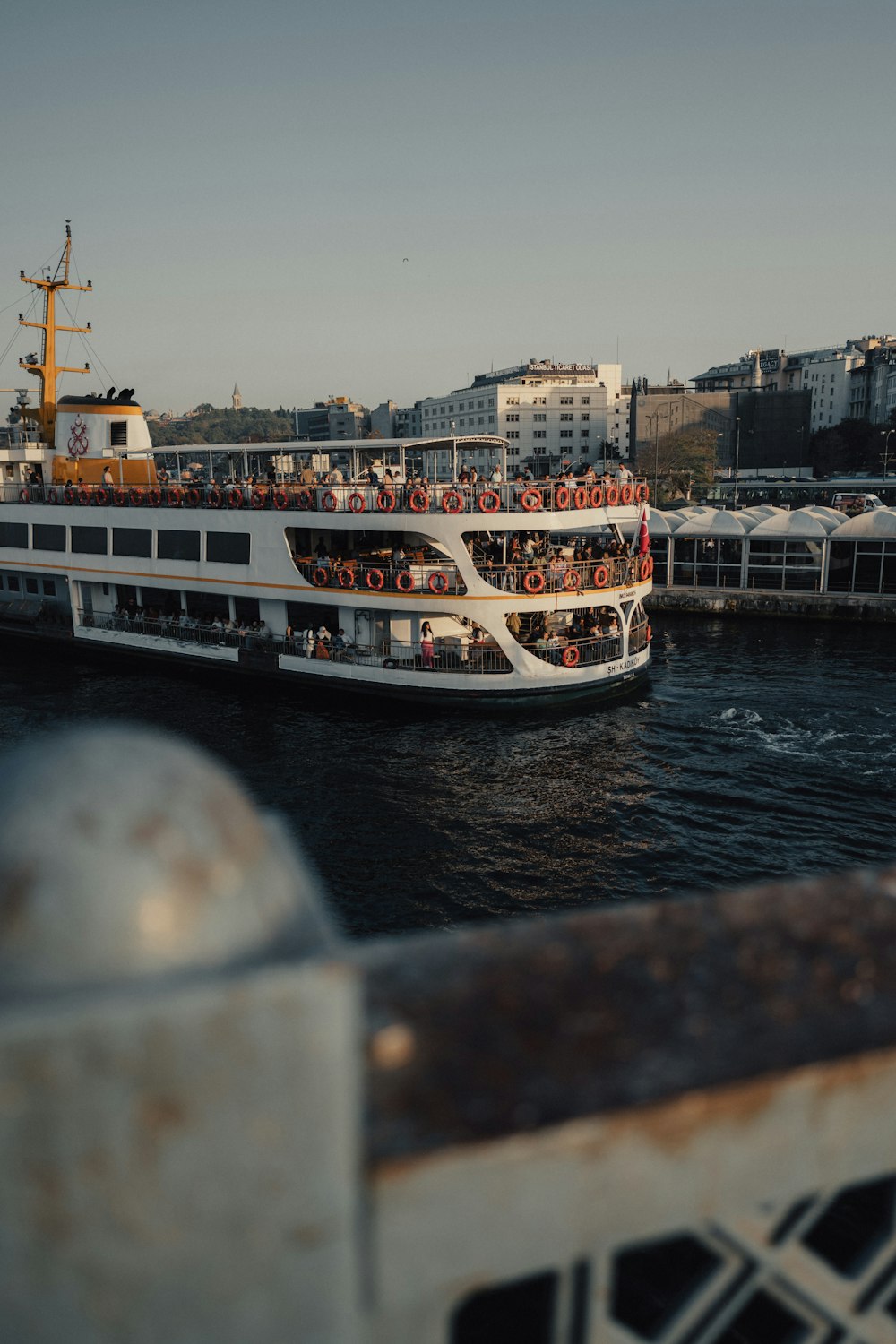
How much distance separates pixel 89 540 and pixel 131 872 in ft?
117

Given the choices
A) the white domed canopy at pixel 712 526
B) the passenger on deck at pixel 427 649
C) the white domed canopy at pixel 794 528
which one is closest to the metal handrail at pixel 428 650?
the passenger on deck at pixel 427 649

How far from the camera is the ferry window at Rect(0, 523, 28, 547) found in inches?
1452

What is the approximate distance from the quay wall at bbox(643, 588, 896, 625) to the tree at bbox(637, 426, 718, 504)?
45.4 m

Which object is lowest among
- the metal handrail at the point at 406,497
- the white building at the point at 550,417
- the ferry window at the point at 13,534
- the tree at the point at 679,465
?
the ferry window at the point at 13,534

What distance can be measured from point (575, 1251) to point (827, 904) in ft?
2.79

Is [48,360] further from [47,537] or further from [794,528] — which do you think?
[794,528]

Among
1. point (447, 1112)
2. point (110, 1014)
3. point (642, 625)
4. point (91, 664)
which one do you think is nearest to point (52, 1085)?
point (110, 1014)

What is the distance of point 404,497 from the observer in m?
26.4

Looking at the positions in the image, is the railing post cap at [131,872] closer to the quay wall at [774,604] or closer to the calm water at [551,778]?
the calm water at [551,778]

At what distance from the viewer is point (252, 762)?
70.9 ft

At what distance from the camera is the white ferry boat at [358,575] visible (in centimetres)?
2564

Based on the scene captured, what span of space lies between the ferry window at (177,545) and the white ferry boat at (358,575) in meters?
0.06

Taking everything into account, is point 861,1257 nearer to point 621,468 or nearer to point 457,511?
point 457,511

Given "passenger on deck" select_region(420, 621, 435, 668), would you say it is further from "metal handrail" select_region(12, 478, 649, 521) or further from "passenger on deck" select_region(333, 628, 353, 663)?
"metal handrail" select_region(12, 478, 649, 521)
